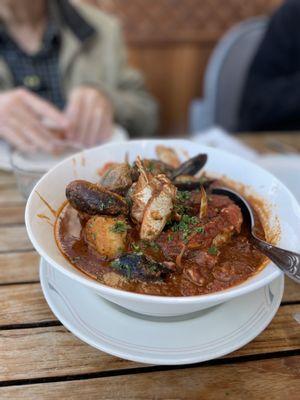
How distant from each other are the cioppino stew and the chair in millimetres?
1879

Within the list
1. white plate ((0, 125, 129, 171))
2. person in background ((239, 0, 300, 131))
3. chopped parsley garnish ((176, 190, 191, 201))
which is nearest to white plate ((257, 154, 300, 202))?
chopped parsley garnish ((176, 190, 191, 201))

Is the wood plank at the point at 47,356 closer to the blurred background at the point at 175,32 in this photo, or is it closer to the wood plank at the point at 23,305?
the wood plank at the point at 23,305

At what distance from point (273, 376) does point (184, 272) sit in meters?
0.26

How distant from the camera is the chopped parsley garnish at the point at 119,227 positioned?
2.73 ft

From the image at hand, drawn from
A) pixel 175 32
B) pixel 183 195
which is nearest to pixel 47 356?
pixel 183 195

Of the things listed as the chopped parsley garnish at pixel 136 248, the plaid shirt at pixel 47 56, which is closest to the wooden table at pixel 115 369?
the chopped parsley garnish at pixel 136 248

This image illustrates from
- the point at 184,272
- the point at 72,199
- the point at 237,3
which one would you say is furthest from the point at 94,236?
the point at 237,3

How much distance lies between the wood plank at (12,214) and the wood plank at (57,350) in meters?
0.42

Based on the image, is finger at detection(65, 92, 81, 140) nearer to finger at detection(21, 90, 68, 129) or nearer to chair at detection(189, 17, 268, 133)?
finger at detection(21, 90, 68, 129)

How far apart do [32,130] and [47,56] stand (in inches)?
34.6

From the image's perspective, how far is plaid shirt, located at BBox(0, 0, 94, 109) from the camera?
2154 mm

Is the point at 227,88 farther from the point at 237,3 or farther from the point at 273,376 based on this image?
the point at 273,376

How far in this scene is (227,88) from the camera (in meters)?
2.65

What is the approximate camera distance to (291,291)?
968 millimetres
